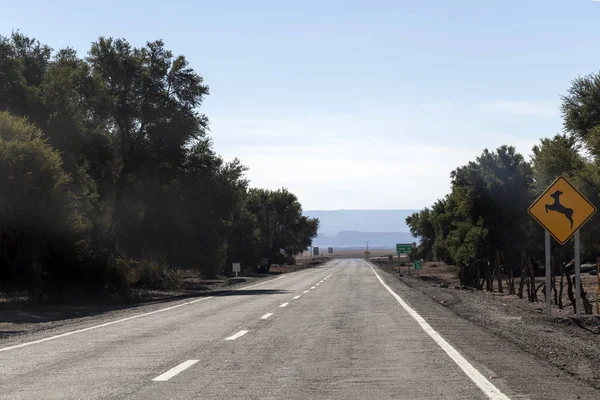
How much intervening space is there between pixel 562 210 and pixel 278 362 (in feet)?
34.2

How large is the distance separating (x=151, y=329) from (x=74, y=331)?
5.73 ft

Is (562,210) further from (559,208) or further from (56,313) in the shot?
(56,313)

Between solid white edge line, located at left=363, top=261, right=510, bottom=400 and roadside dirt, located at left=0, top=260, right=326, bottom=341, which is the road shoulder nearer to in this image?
solid white edge line, located at left=363, top=261, right=510, bottom=400

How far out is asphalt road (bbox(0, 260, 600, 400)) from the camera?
844 centimetres

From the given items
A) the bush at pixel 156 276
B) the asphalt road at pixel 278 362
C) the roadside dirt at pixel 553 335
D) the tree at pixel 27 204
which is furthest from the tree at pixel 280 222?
the asphalt road at pixel 278 362

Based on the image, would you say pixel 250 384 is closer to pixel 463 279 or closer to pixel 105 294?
pixel 105 294

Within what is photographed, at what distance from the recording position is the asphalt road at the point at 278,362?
8438 mm

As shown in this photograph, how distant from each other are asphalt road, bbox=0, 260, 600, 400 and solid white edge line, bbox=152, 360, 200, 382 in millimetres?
14

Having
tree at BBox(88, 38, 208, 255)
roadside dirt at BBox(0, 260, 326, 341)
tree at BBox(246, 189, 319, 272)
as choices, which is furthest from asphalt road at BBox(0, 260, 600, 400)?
tree at BBox(246, 189, 319, 272)

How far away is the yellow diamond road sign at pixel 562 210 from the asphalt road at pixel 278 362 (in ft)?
10.6

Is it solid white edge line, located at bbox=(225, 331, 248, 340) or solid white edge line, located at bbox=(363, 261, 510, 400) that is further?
solid white edge line, located at bbox=(225, 331, 248, 340)

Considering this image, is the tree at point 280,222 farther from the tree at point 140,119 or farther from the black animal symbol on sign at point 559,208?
the black animal symbol on sign at point 559,208

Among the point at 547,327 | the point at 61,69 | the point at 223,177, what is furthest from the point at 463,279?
the point at 547,327

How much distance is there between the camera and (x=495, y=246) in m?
49.8
